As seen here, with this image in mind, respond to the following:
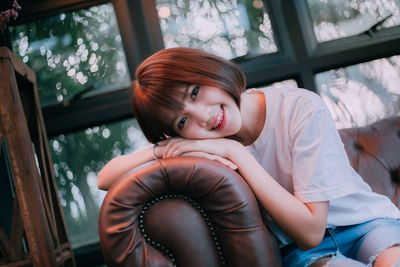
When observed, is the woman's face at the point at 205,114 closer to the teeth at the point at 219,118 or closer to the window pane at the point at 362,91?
the teeth at the point at 219,118

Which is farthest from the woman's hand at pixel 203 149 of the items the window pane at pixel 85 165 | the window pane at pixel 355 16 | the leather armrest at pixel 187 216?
the window pane at pixel 355 16

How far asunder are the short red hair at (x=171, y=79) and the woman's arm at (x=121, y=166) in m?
0.10

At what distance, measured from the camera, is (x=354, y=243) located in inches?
39.5

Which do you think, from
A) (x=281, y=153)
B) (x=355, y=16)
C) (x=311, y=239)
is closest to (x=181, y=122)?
(x=281, y=153)

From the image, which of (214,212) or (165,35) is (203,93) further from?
(165,35)

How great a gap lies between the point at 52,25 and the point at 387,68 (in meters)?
1.99

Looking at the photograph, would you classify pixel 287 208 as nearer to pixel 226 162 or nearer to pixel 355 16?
pixel 226 162

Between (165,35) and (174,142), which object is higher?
(165,35)

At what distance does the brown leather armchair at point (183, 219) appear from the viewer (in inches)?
29.6

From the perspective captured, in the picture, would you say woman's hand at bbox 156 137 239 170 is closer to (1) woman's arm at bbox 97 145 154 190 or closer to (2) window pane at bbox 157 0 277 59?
(1) woman's arm at bbox 97 145 154 190

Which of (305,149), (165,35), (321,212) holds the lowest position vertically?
(321,212)

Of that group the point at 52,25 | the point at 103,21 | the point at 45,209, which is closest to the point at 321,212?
the point at 45,209

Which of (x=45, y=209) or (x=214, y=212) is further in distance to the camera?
(x=45, y=209)

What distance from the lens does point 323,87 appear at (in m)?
1.96
